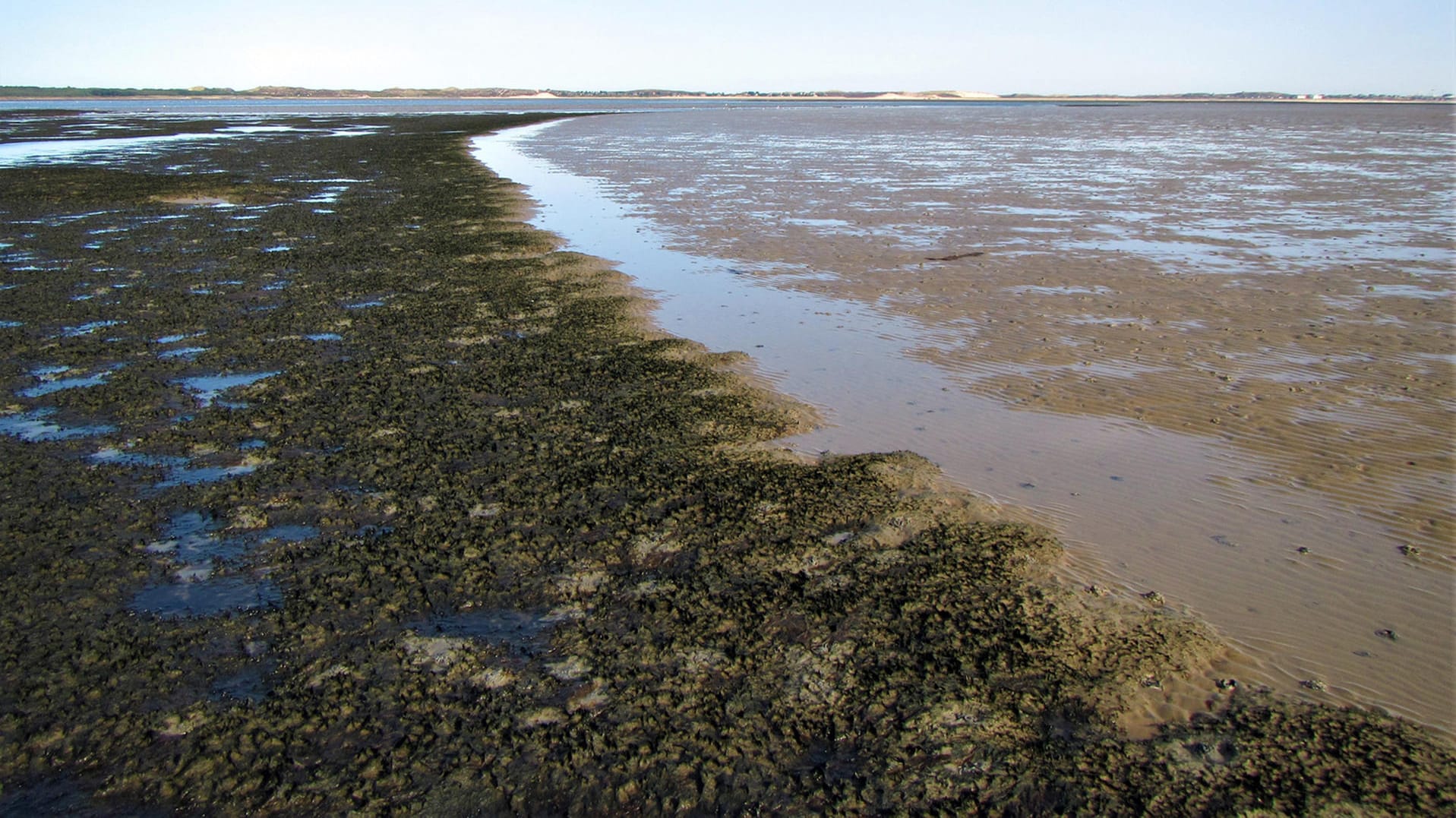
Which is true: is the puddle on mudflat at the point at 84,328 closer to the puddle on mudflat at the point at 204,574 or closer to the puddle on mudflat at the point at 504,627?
the puddle on mudflat at the point at 204,574

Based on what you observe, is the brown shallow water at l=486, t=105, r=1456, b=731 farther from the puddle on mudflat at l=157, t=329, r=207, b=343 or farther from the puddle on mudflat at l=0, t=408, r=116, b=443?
the puddle on mudflat at l=0, t=408, r=116, b=443

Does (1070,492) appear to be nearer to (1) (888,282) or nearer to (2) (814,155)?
(1) (888,282)

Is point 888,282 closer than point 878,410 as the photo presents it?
No

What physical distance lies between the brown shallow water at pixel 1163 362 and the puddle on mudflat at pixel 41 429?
5373 millimetres

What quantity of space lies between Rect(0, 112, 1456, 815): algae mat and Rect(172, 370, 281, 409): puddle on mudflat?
0.15ft

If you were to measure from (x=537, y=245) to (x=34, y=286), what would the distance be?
22.8 ft

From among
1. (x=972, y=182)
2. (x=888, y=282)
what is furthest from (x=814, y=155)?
(x=888, y=282)

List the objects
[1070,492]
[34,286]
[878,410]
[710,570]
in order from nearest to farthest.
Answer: [710,570] < [1070,492] < [878,410] < [34,286]

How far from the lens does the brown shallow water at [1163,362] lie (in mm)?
4734

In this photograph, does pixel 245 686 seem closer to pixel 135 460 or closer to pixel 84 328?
pixel 135 460

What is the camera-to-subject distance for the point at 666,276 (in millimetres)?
12602

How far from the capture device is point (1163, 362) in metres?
8.37

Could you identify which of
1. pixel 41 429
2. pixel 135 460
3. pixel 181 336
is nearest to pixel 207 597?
pixel 135 460

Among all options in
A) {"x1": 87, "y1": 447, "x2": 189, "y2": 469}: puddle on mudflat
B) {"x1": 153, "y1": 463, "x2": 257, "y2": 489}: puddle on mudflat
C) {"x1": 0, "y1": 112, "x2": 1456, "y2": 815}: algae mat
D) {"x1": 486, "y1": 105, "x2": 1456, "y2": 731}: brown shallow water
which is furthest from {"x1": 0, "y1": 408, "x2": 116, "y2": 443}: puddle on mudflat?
{"x1": 486, "y1": 105, "x2": 1456, "y2": 731}: brown shallow water
